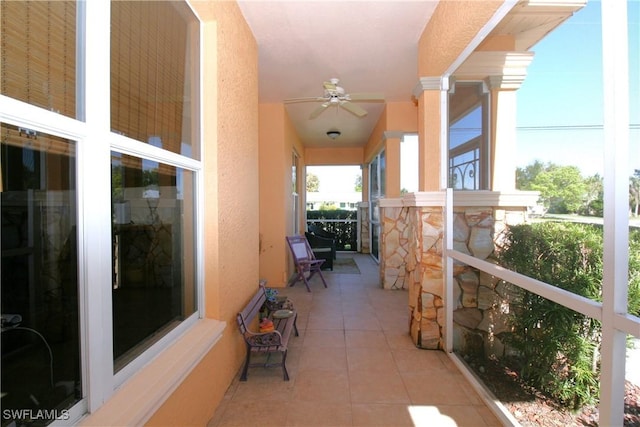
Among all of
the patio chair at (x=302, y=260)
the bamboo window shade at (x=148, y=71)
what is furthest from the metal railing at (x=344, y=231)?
the bamboo window shade at (x=148, y=71)

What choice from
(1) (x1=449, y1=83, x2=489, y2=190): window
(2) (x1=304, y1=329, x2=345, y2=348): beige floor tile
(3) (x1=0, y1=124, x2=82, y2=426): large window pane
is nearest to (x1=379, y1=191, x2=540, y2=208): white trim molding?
(1) (x1=449, y1=83, x2=489, y2=190): window

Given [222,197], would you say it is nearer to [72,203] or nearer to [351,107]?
[72,203]

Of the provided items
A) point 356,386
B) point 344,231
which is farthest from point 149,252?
point 344,231

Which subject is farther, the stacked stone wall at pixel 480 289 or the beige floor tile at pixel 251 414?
Result: the stacked stone wall at pixel 480 289

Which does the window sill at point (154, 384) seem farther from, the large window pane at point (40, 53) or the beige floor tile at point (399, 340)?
the beige floor tile at point (399, 340)

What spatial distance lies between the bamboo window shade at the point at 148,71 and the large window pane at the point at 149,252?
7.1 inches

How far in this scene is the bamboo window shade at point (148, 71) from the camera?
4.52 feet

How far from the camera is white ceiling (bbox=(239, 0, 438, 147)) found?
8.16 ft

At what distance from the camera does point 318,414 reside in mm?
1895

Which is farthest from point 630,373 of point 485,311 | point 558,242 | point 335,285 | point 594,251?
Answer: point 335,285

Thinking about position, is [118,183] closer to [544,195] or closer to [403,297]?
[544,195]

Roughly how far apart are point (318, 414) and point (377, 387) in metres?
0.51

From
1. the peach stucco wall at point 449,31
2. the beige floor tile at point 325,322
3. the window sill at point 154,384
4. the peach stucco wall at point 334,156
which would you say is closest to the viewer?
the window sill at point 154,384

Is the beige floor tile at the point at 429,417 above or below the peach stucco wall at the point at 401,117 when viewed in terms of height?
below
